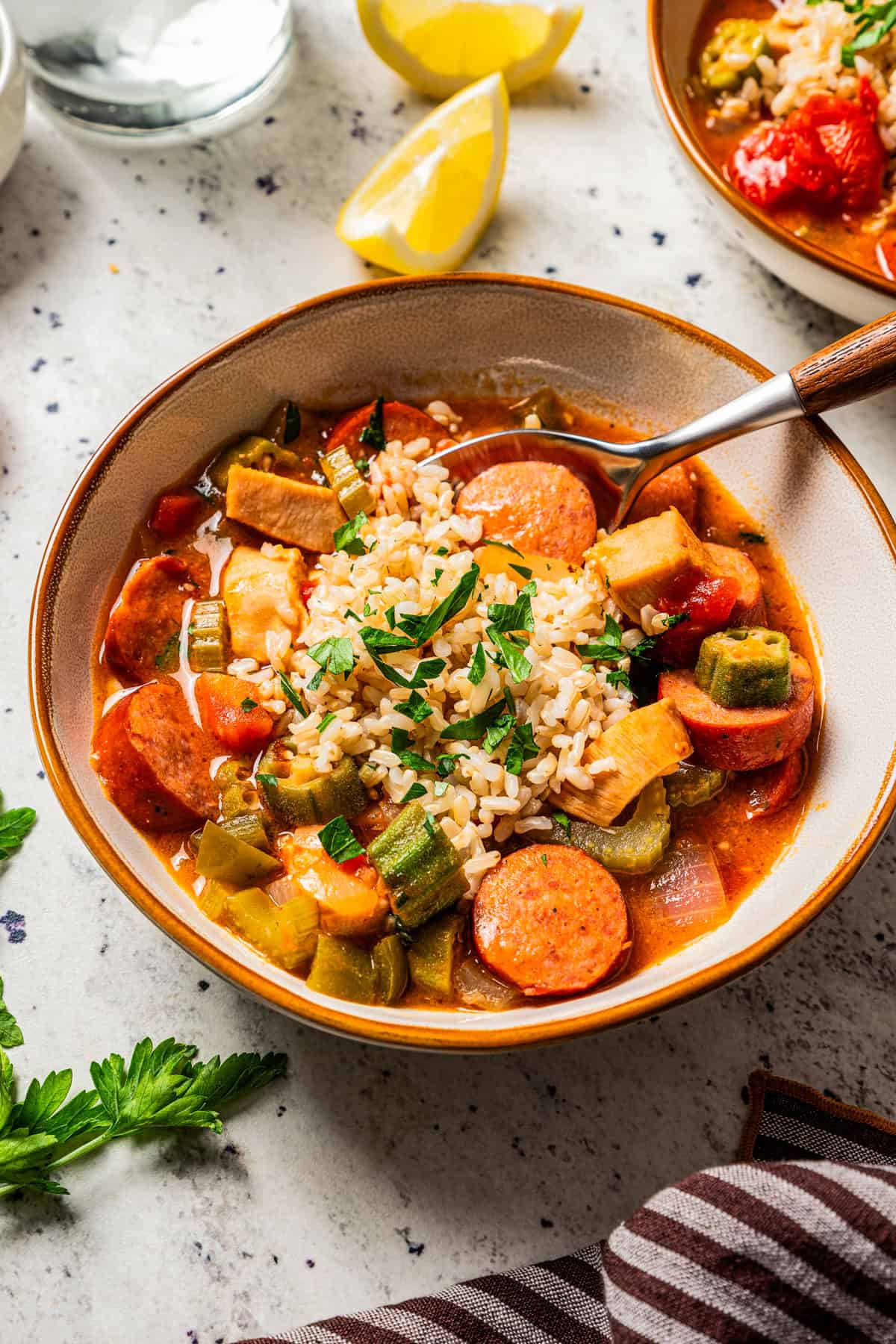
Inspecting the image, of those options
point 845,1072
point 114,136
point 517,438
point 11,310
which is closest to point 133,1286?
point 845,1072

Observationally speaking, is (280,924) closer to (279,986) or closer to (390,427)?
(279,986)

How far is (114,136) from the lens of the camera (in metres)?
3.88

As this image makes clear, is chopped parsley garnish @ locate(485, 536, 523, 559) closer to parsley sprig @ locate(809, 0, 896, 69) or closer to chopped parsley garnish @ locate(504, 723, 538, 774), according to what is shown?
chopped parsley garnish @ locate(504, 723, 538, 774)

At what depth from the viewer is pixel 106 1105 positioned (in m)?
2.85

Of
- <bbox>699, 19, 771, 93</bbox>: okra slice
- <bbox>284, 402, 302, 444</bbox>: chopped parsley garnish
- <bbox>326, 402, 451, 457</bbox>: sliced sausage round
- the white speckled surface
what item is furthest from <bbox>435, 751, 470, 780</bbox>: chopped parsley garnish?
<bbox>699, 19, 771, 93</bbox>: okra slice

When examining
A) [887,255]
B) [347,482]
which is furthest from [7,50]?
[887,255]

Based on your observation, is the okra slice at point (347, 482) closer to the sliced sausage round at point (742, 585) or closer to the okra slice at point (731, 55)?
the sliced sausage round at point (742, 585)

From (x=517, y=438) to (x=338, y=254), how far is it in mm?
951

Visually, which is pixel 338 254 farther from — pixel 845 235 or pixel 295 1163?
pixel 295 1163

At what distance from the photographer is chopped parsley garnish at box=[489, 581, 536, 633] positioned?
2.95 metres

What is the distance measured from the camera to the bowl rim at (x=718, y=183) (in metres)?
3.17

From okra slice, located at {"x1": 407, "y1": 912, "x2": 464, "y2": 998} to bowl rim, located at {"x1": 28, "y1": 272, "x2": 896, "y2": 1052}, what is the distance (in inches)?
3.9

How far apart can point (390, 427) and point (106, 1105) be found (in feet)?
6.15

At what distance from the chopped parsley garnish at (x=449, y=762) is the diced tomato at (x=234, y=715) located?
43cm
